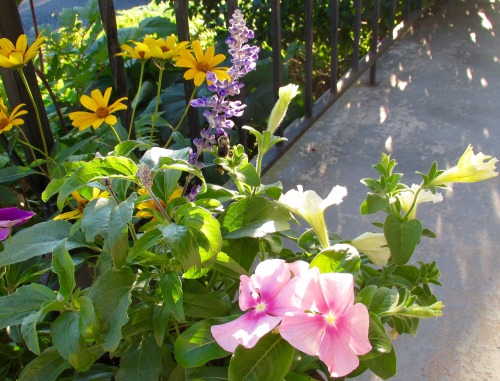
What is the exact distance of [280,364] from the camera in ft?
2.85

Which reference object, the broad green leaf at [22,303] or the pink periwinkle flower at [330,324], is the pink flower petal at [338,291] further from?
the broad green leaf at [22,303]

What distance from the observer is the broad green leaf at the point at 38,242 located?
1023 mm

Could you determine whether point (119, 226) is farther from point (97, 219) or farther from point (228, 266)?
point (228, 266)

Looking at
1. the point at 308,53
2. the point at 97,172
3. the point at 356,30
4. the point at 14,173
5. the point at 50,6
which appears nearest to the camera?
the point at 97,172

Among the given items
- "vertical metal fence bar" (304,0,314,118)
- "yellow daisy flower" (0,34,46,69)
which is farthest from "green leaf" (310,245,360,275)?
"vertical metal fence bar" (304,0,314,118)

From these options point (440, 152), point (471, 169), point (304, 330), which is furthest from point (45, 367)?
point (440, 152)

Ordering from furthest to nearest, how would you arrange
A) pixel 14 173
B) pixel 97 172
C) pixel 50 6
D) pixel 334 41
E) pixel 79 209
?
pixel 50 6
pixel 334 41
pixel 14 173
pixel 79 209
pixel 97 172

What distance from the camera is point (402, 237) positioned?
1.05m

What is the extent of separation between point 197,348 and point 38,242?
35cm

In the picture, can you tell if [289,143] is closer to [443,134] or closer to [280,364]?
[443,134]

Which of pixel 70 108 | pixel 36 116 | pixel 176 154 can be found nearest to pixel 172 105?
pixel 70 108

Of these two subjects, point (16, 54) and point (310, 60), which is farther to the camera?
point (310, 60)

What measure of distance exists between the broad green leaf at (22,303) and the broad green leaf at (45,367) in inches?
3.8

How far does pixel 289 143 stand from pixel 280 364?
1.52 m
